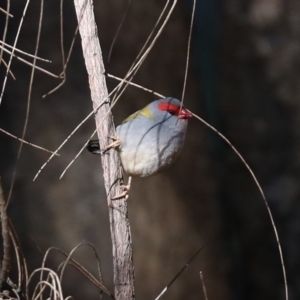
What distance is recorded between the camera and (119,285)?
101 cm

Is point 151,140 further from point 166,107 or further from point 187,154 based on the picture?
point 187,154

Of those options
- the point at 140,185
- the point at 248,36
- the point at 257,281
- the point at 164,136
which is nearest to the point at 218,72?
the point at 248,36

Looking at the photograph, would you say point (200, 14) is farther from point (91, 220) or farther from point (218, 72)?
point (91, 220)

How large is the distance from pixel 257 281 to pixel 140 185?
31.3 inches

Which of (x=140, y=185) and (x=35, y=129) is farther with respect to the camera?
(x=140, y=185)

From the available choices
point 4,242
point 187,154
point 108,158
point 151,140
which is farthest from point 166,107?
point 187,154

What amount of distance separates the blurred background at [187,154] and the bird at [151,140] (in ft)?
2.53

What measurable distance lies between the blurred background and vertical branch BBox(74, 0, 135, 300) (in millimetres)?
1025

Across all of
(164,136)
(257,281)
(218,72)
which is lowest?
(257,281)

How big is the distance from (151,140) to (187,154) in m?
Result: 1.11

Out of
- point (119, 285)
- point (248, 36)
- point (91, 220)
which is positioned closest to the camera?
point (119, 285)

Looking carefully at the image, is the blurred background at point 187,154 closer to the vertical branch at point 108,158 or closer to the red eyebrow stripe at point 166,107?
the red eyebrow stripe at point 166,107

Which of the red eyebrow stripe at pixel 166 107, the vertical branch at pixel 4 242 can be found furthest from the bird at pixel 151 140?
the vertical branch at pixel 4 242

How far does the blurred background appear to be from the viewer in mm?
1992
